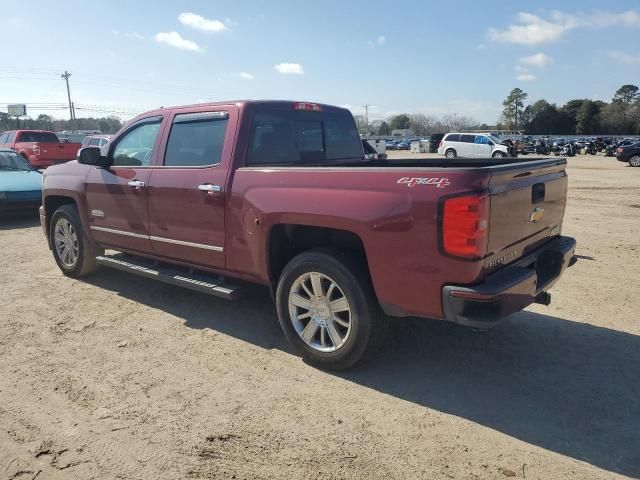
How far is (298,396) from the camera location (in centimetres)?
343

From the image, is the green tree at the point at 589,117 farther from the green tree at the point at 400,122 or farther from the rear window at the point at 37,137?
the rear window at the point at 37,137

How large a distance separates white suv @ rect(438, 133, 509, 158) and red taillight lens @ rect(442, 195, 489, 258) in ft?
93.7

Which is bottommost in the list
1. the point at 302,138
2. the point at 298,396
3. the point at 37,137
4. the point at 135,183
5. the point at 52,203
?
the point at 298,396

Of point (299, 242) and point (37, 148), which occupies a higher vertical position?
point (37, 148)

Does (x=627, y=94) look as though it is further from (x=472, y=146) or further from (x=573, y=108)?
(x=472, y=146)

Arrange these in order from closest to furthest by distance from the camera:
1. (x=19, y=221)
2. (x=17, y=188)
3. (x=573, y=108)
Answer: (x=17, y=188) < (x=19, y=221) < (x=573, y=108)

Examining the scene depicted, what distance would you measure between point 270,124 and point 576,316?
340cm

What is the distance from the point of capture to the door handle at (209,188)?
4.22 meters

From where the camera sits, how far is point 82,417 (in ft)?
10.5

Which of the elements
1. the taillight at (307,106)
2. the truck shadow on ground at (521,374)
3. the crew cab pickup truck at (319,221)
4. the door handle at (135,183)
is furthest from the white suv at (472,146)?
the door handle at (135,183)

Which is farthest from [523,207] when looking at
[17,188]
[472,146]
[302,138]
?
[472,146]

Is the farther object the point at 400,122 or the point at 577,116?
the point at 400,122

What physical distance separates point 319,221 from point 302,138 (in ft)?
4.98

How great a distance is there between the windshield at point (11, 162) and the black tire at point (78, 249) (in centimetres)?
617
